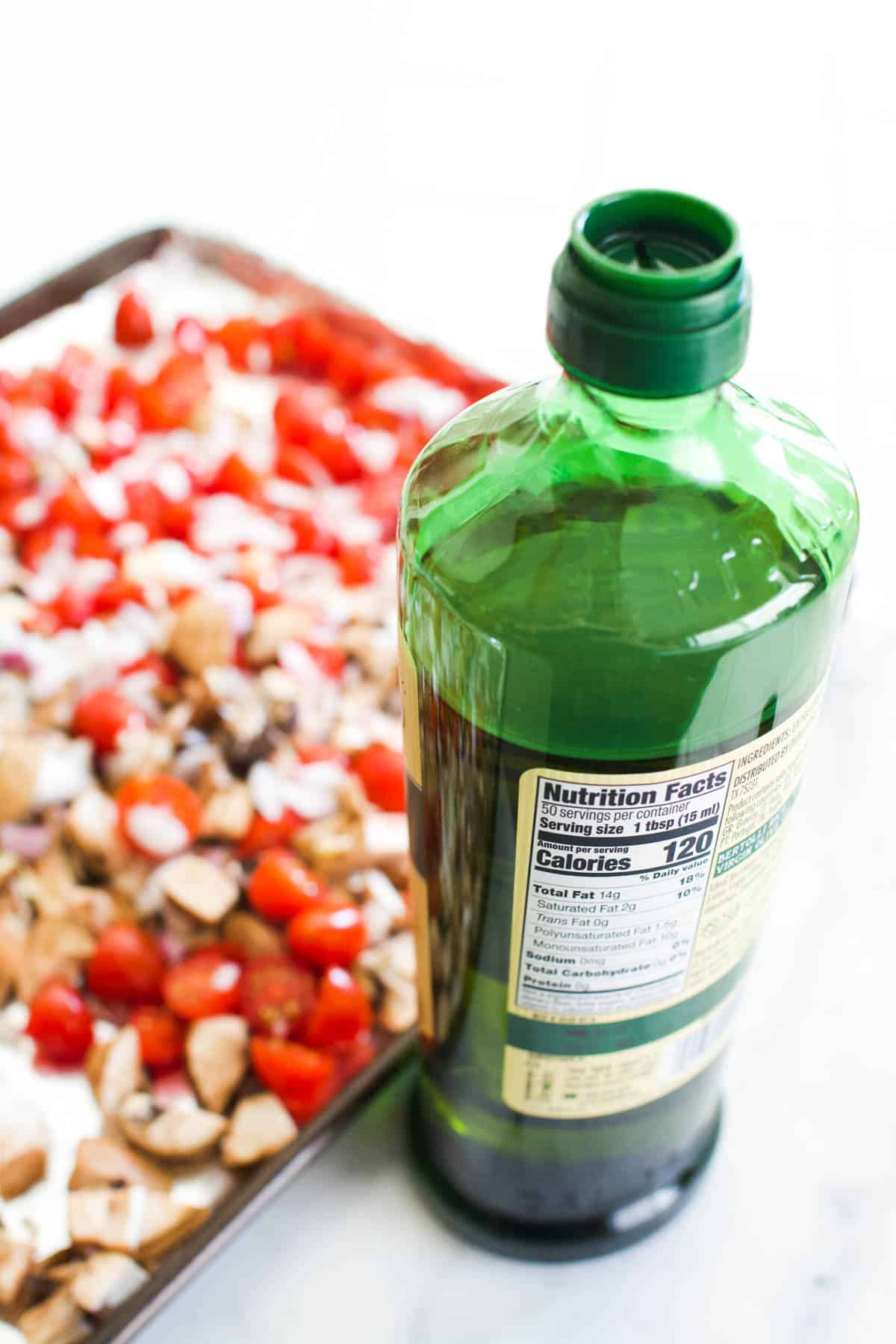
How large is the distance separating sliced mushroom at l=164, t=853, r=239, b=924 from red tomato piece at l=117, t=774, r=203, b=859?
12 mm

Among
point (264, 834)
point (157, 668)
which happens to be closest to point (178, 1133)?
point (264, 834)

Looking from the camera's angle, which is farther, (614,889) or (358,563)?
(358,563)

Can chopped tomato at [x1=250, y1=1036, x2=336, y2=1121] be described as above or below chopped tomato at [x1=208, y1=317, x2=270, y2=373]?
below

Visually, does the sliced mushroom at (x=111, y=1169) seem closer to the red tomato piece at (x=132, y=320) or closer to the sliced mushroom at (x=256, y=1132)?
the sliced mushroom at (x=256, y=1132)

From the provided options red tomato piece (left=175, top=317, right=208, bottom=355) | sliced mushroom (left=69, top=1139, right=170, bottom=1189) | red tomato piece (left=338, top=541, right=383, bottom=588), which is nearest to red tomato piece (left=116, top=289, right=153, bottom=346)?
red tomato piece (left=175, top=317, right=208, bottom=355)

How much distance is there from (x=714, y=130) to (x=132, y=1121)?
108cm

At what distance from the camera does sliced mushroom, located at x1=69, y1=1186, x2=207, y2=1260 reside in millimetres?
516

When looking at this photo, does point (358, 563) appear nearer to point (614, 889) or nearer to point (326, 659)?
point (326, 659)

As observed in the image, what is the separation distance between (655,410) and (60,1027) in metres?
0.40

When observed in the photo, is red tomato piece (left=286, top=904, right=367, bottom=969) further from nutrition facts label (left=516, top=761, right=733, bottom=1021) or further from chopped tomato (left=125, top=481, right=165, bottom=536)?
chopped tomato (left=125, top=481, right=165, bottom=536)

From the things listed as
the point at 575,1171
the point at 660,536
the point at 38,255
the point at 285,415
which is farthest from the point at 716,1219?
the point at 38,255

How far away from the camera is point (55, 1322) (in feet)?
1.64

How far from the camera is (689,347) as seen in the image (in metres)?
0.31

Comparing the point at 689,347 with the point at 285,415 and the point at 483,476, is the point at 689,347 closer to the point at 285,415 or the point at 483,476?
the point at 483,476
